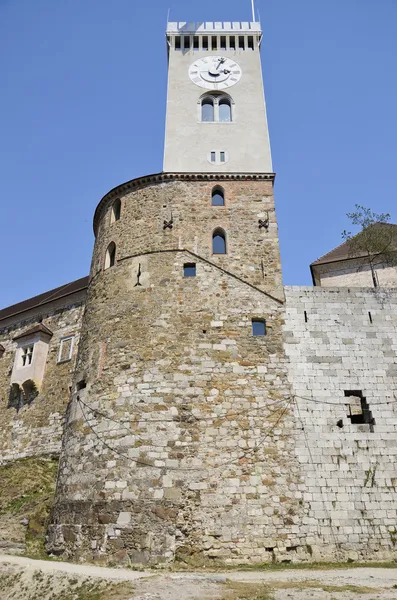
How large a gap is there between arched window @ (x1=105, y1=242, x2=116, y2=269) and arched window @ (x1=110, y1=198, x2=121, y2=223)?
125 cm

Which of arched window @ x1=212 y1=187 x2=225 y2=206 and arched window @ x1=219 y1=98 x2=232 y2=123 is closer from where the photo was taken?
arched window @ x1=212 y1=187 x2=225 y2=206

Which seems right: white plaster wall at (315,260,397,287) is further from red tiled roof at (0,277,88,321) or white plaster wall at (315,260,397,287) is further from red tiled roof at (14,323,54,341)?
red tiled roof at (14,323,54,341)

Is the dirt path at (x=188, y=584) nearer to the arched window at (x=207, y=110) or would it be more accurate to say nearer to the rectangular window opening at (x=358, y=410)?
the rectangular window opening at (x=358, y=410)

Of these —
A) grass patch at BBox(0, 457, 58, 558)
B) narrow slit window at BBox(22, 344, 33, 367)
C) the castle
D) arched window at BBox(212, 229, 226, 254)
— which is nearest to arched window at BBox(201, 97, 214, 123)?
the castle

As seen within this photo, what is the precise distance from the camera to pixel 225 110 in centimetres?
2288

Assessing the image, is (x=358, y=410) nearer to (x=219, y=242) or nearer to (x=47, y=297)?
(x=219, y=242)

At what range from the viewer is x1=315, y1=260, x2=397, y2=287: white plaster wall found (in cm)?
2573

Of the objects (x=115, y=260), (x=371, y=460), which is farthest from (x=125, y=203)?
(x=371, y=460)

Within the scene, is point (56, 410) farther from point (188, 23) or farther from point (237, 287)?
point (188, 23)

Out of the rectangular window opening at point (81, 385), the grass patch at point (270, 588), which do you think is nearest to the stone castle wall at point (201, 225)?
the rectangular window opening at point (81, 385)

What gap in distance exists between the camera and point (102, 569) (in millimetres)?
12078

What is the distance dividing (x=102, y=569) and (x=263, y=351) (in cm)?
775

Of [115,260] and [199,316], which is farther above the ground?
[115,260]

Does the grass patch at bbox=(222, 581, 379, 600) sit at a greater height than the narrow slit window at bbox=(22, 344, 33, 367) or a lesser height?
lesser
